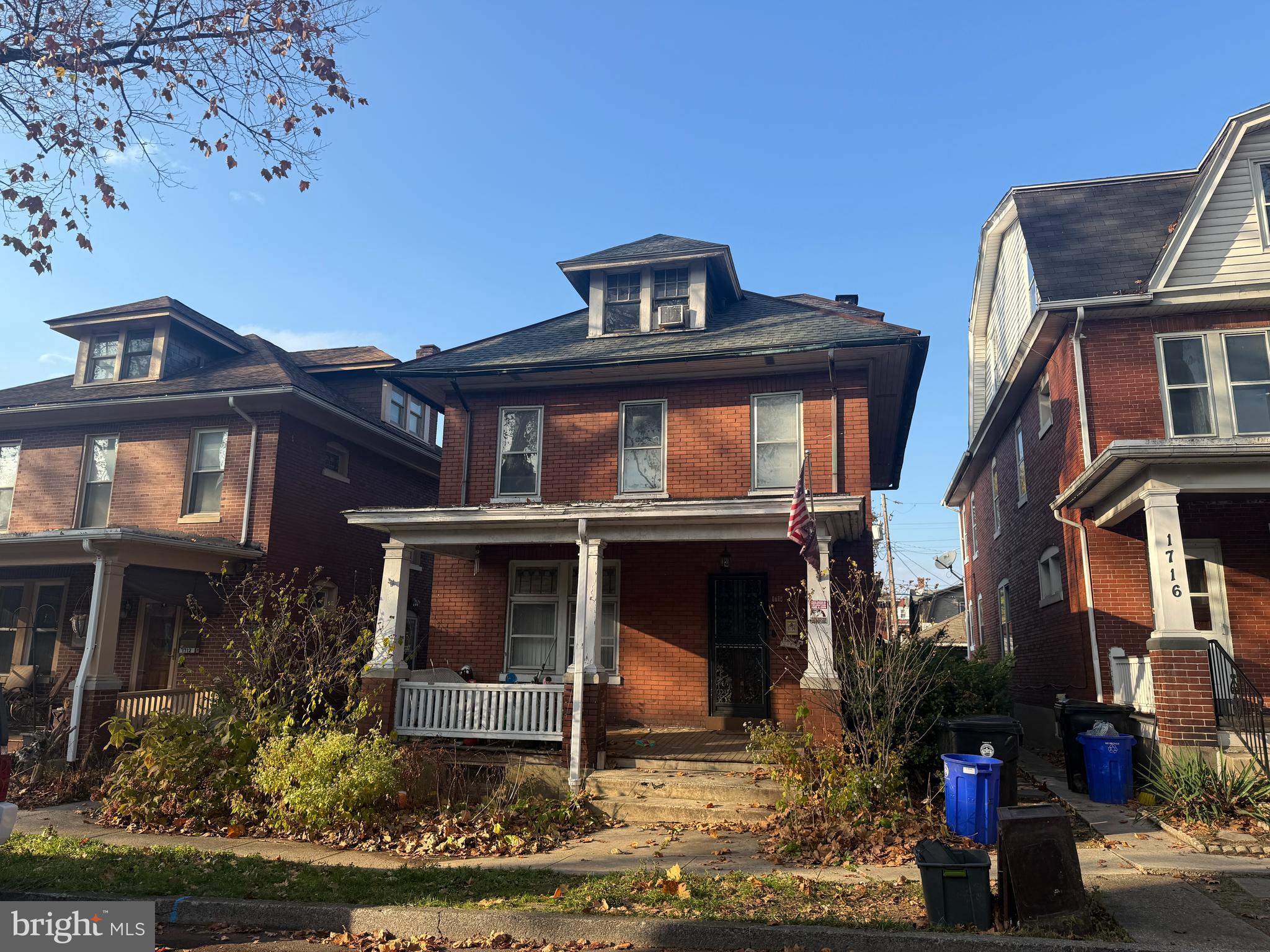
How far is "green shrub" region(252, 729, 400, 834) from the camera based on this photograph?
8750 millimetres

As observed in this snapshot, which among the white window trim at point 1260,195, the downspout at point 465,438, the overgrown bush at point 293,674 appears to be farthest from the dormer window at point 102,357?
the white window trim at point 1260,195

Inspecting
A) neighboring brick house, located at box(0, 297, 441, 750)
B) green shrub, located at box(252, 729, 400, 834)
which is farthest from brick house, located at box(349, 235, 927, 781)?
neighboring brick house, located at box(0, 297, 441, 750)

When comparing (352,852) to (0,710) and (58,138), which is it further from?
(58,138)

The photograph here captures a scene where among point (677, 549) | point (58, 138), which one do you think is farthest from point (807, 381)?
point (58, 138)

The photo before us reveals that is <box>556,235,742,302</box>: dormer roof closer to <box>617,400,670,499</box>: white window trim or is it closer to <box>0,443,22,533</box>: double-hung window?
<box>617,400,670,499</box>: white window trim

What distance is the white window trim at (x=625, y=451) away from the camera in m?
13.6

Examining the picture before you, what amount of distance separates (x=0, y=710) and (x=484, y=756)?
19.3 feet

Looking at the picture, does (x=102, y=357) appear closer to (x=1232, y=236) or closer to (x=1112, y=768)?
(x=1112, y=768)

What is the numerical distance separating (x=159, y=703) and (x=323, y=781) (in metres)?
5.59

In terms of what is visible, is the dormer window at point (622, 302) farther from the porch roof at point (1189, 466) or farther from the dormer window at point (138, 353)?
the dormer window at point (138, 353)

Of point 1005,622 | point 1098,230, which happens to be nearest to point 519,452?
point 1098,230

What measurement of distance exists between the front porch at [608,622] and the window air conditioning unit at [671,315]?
3937mm

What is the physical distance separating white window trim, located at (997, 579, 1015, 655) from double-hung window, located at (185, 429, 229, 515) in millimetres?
16243

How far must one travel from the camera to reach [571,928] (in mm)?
5844
